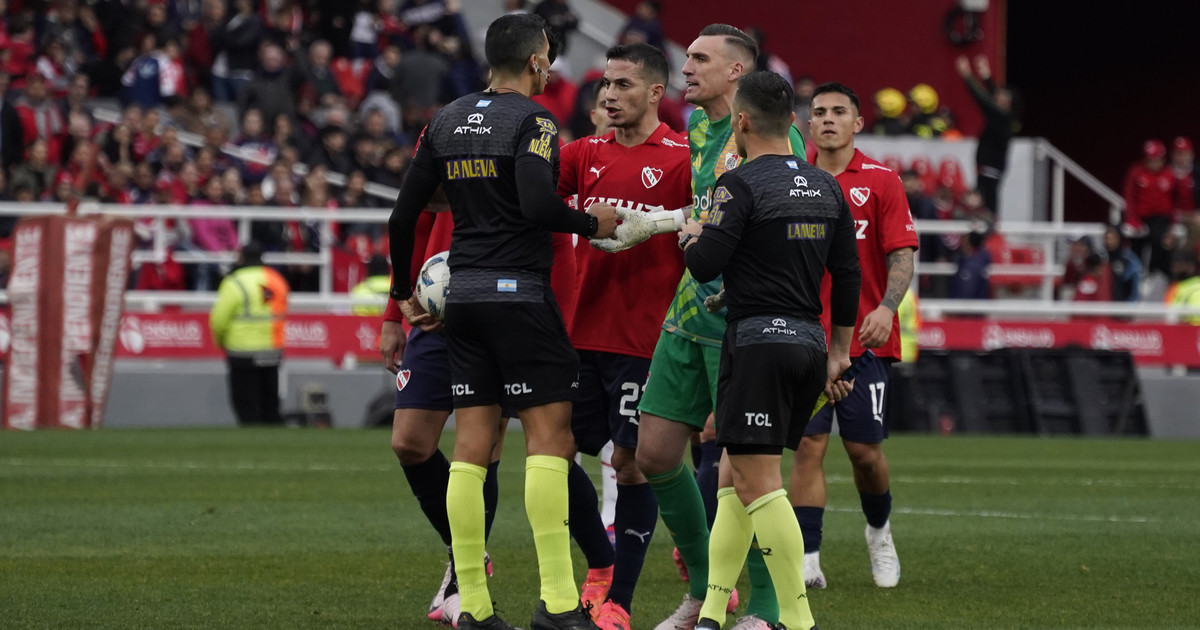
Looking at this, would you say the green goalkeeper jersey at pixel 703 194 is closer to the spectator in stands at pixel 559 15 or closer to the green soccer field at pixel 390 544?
the green soccer field at pixel 390 544

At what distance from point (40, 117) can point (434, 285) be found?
14.8 metres

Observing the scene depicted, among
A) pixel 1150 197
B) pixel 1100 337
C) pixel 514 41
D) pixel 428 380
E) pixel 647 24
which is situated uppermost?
pixel 647 24

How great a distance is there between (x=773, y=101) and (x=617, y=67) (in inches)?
39.9

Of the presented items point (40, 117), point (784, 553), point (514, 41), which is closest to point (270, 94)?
point (40, 117)

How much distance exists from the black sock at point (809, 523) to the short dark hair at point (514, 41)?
9.15 ft

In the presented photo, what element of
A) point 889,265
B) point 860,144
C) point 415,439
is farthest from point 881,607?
point 860,144

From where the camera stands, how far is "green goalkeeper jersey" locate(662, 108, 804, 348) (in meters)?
6.88

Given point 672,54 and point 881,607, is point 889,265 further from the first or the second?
point 672,54

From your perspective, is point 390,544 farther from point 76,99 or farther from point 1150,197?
point 1150,197

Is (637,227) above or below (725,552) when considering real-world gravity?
above

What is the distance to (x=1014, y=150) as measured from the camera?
86.4 feet

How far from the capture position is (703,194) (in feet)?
23.2

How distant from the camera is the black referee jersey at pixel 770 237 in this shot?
6.27 metres

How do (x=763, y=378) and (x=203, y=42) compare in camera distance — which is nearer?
(x=763, y=378)
